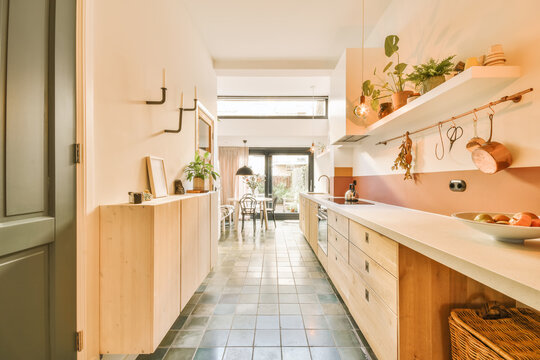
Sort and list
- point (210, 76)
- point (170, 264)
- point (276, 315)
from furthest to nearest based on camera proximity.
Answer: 1. point (210, 76)
2. point (276, 315)
3. point (170, 264)

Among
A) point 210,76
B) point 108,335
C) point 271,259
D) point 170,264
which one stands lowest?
point 271,259

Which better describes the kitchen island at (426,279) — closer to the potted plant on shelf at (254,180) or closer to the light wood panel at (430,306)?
the light wood panel at (430,306)

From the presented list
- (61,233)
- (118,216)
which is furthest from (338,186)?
(61,233)

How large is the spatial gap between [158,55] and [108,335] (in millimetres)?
2116

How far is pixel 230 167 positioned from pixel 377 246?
609 centimetres

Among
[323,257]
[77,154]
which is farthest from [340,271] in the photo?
[77,154]

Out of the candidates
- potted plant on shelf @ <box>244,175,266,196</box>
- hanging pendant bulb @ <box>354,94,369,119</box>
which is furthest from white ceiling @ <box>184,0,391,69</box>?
potted plant on shelf @ <box>244,175,266,196</box>

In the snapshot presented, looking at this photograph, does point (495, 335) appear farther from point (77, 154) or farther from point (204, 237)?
point (204, 237)

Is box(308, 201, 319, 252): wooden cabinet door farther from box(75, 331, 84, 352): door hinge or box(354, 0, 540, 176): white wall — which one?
box(75, 331, 84, 352): door hinge

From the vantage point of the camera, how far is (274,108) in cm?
584

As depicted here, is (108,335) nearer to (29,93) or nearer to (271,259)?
(29,93)

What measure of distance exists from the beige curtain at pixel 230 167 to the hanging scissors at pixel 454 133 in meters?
5.81

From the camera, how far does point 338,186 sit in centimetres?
393

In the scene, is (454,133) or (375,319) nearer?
(375,319)
